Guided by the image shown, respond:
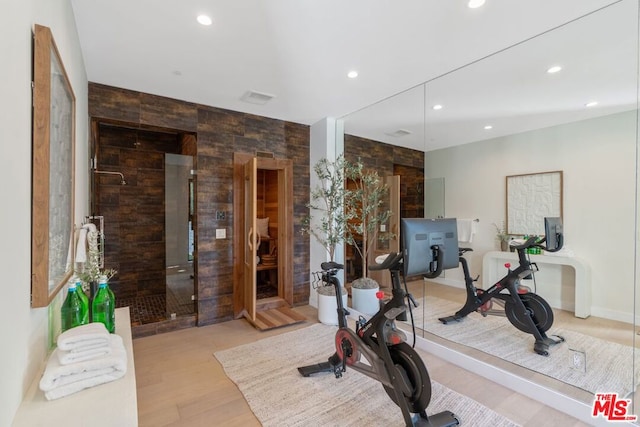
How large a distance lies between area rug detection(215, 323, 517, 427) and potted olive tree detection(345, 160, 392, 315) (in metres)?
1.05

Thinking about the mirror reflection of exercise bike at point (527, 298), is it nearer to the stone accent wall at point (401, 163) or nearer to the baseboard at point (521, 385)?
the baseboard at point (521, 385)


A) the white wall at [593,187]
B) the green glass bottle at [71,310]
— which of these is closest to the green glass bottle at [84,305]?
the green glass bottle at [71,310]

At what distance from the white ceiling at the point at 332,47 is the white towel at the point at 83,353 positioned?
7.13 ft

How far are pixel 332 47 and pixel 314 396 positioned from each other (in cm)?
287

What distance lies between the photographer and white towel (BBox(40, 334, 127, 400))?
3.91 feet

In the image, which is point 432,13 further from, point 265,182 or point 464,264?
point 265,182

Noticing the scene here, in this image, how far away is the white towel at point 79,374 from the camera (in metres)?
1.19

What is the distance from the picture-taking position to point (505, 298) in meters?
3.00

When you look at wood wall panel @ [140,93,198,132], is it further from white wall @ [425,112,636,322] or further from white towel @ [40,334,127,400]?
white wall @ [425,112,636,322]

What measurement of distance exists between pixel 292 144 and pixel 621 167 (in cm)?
366

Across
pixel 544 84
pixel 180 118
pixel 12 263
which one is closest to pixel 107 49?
pixel 180 118

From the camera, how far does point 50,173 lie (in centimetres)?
139
